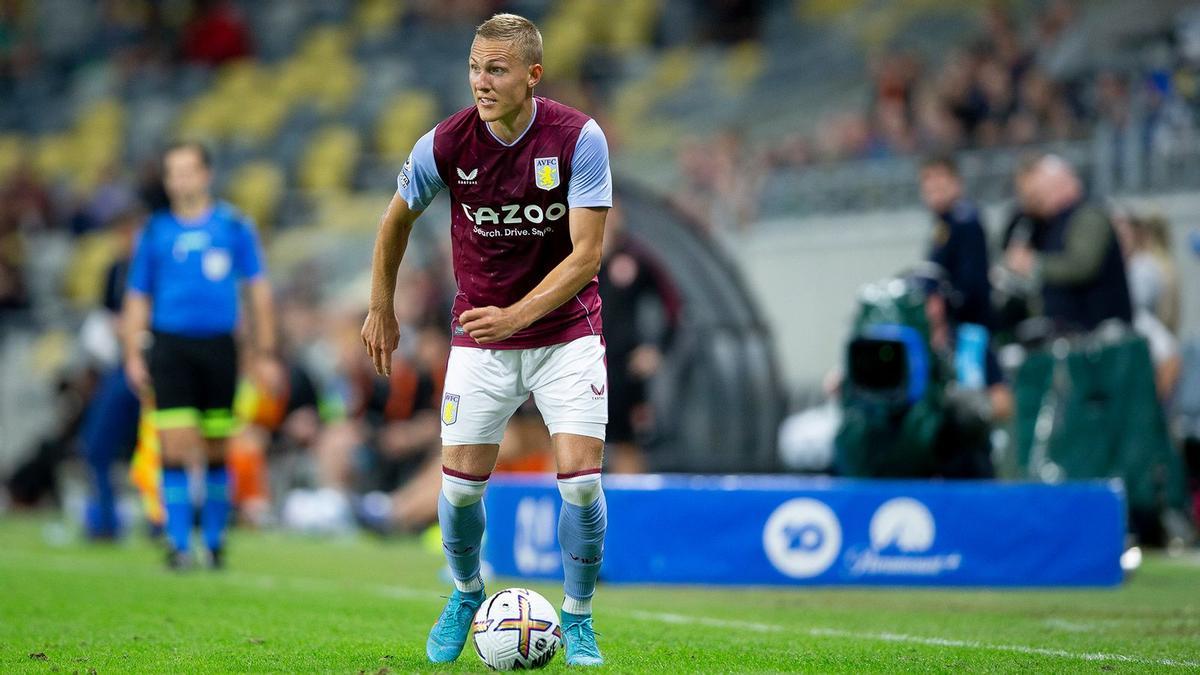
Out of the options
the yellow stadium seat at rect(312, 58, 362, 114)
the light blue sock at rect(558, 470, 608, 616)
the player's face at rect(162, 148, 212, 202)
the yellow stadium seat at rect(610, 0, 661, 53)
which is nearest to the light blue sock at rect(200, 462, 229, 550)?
the player's face at rect(162, 148, 212, 202)

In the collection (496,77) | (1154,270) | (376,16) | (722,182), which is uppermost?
(376,16)

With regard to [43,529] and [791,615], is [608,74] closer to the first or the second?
[43,529]

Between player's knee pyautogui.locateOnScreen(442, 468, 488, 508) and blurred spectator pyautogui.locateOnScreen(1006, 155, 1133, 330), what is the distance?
18.5 ft

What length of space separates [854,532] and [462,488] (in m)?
3.59

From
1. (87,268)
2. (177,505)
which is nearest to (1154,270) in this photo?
(177,505)

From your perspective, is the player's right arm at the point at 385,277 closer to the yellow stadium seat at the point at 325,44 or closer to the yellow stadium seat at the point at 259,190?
the yellow stadium seat at the point at 259,190

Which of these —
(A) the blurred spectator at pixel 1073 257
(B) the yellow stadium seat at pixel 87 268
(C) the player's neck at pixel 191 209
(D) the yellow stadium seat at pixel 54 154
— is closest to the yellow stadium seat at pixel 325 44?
(D) the yellow stadium seat at pixel 54 154

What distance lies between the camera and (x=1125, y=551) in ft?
28.8

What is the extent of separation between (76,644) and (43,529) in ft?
30.2

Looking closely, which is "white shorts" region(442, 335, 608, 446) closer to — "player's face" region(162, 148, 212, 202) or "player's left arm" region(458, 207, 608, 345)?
"player's left arm" region(458, 207, 608, 345)

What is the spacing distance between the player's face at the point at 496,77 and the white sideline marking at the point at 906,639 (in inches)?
94.6

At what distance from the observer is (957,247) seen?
34.7ft

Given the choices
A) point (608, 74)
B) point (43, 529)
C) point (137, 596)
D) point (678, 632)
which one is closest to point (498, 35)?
point (678, 632)

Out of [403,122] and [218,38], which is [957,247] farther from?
[218,38]
